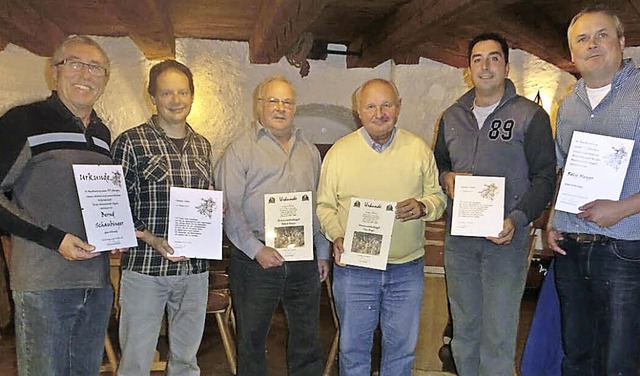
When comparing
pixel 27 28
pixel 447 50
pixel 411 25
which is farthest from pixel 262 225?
pixel 447 50

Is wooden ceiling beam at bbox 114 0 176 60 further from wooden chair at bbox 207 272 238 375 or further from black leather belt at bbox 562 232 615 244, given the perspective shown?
Answer: black leather belt at bbox 562 232 615 244

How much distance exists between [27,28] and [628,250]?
366 cm

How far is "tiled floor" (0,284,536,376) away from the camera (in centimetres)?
324

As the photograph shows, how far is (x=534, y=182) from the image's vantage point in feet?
7.00

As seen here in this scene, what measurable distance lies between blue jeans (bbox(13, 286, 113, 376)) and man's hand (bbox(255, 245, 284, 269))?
60cm

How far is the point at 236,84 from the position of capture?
4.96 metres

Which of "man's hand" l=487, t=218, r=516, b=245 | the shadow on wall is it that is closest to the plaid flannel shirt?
"man's hand" l=487, t=218, r=516, b=245

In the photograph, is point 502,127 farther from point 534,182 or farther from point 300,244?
point 300,244

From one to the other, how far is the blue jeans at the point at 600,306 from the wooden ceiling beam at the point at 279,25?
171 cm

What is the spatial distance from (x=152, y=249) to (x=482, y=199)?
3.87 feet

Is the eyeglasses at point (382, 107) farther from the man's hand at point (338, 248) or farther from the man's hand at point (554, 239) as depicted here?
the man's hand at point (554, 239)

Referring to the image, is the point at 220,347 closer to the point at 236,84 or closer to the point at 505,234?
the point at 505,234

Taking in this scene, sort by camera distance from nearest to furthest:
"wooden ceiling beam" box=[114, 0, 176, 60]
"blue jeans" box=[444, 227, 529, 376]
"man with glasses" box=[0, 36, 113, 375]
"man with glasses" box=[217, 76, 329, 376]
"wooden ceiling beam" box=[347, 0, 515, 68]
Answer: "man with glasses" box=[0, 36, 113, 375] < "blue jeans" box=[444, 227, 529, 376] < "man with glasses" box=[217, 76, 329, 376] < "wooden ceiling beam" box=[347, 0, 515, 68] < "wooden ceiling beam" box=[114, 0, 176, 60]

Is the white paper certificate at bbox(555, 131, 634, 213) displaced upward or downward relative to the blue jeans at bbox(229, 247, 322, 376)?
upward
